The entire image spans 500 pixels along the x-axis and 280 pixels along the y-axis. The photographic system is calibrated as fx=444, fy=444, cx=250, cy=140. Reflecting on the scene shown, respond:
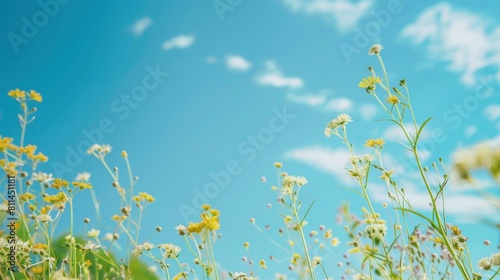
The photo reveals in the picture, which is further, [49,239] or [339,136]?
[339,136]

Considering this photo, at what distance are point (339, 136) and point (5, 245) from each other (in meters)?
1.90

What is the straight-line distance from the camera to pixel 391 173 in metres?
2.44

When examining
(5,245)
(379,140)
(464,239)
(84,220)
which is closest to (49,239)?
(5,245)

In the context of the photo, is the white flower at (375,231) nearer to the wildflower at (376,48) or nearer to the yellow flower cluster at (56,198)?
the wildflower at (376,48)

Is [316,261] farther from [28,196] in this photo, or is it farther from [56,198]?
[28,196]

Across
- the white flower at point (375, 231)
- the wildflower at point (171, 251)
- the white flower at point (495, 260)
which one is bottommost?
the wildflower at point (171, 251)

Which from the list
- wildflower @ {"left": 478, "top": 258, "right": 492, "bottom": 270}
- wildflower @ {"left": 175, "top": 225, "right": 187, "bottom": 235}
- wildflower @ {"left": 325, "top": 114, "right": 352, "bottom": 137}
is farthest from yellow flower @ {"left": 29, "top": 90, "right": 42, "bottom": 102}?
wildflower @ {"left": 478, "top": 258, "right": 492, "bottom": 270}

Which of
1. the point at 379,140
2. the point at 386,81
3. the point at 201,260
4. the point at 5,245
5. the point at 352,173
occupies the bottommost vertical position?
the point at 5,245

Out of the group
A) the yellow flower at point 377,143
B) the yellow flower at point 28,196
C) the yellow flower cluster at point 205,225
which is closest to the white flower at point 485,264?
the yellow flower at point 377,143

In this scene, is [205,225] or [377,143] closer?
[205,225]

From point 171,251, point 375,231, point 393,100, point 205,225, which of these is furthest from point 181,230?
point 393,100

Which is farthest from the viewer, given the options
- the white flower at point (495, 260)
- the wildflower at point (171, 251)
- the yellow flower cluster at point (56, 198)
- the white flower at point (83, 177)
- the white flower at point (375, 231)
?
the white flower at point (83, 177)

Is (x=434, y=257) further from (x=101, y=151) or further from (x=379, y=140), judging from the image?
(x=101, y=151)

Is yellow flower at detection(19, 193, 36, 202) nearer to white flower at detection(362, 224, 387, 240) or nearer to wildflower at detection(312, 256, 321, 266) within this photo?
wildflower at detection(312, 256, 321, 266)
